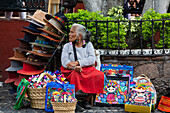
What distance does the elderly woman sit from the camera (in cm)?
650

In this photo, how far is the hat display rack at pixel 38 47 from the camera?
7.30m

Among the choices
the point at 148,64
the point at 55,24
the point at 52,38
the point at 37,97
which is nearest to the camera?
the point at 37,97

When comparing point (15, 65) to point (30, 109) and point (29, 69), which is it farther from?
point (30, 109)

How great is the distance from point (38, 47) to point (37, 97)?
4.72ft

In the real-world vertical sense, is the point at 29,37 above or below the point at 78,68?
above

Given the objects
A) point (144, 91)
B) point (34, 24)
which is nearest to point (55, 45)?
point (34, 24)

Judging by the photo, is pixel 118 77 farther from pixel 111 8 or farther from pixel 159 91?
pixel 111 8

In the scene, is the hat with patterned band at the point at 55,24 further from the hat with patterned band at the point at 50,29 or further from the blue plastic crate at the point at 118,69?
the blue plastic crate at the point at 118,69

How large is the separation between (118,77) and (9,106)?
7.69 ft

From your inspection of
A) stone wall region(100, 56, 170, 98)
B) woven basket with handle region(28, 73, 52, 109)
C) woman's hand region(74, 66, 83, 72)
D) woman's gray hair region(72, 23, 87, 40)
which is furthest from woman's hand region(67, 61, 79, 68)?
stone wall region(100, 56, 170, 98)

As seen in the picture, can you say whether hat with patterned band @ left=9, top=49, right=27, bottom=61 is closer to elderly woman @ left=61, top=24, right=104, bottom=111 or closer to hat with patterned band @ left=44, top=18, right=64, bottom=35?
hat with patterned band @ left=44, top=18, right=64, bottom=35

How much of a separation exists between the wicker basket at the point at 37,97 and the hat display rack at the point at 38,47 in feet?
2.65

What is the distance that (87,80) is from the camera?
6.51 m

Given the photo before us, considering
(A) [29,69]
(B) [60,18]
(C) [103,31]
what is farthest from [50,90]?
(C) [103,31]
